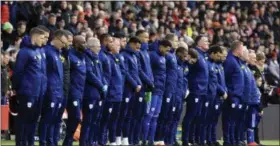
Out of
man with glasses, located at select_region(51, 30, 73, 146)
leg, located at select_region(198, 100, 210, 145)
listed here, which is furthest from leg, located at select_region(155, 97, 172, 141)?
man with glasses, located at select_region(51, 30, 73, 146)

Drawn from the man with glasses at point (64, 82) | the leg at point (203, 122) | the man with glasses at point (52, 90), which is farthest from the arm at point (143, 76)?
the man with glasses at point (52, 90)

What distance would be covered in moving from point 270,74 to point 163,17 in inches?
153

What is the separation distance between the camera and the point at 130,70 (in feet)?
75.2

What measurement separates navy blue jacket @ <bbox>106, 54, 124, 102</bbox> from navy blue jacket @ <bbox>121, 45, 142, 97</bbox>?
36 cm

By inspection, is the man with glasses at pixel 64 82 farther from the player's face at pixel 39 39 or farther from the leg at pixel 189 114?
the leg at pixel 189 114

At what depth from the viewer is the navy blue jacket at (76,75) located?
21.0m

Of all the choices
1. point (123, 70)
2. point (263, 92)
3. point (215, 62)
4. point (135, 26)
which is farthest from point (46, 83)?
point (135, 26)

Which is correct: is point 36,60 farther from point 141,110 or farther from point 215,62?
point 215,62

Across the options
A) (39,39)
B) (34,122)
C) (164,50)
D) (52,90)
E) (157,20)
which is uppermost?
(157,20)

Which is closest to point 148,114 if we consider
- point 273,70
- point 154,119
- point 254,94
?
point 154,119

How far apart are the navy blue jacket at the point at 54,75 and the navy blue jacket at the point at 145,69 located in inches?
115

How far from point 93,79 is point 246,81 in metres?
4.81

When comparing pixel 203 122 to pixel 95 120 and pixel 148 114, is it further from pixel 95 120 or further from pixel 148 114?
pixel 95 120

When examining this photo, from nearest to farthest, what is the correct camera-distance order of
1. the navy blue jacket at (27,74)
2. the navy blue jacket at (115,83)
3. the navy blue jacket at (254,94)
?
the navy blue jacket at (27,74)
the navy blue jacket at (115,83)
the navy blue jacket at (254,94)
